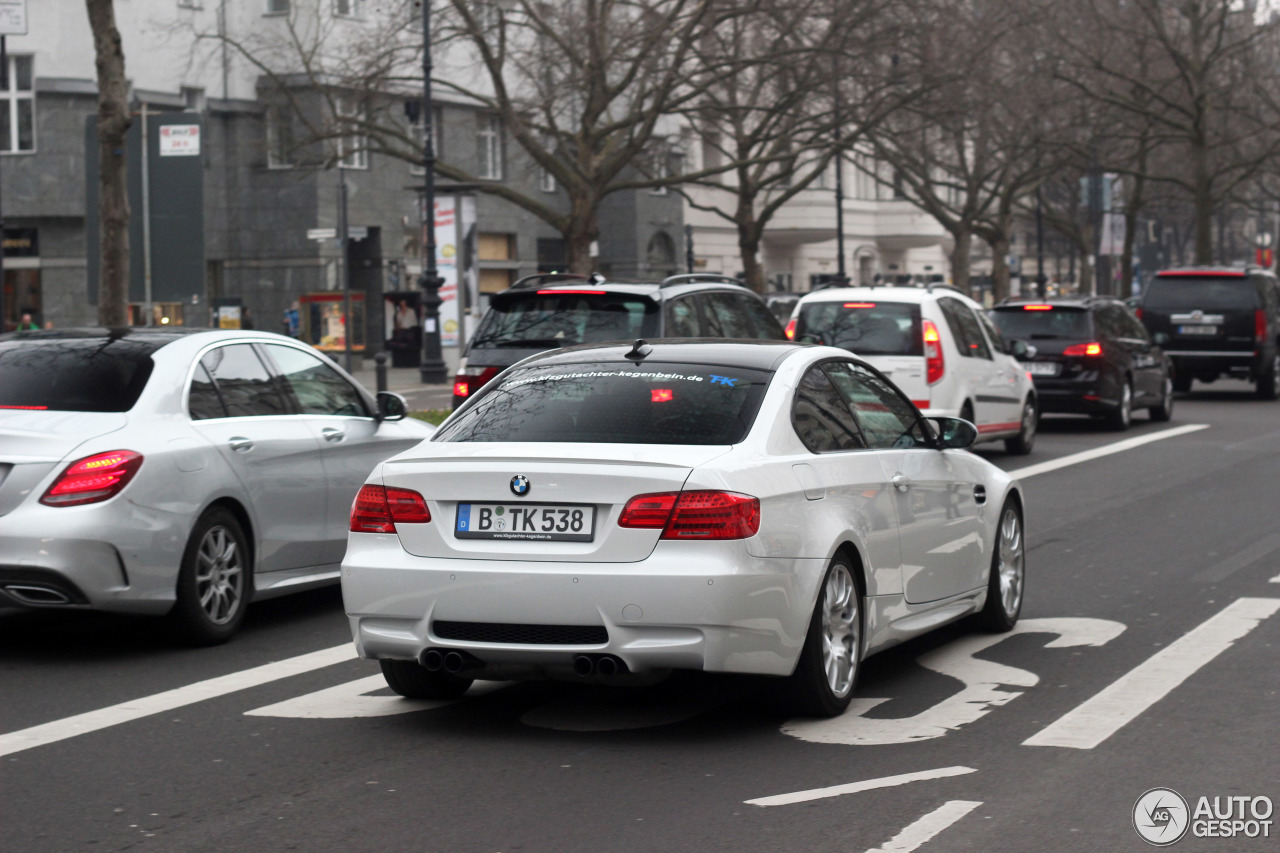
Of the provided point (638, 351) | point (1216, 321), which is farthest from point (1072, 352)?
point (638, 351)

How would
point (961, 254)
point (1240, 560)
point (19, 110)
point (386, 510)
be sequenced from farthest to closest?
point (961, 254) < point (19, 110) < point (1240, 560) < point (386, 510)

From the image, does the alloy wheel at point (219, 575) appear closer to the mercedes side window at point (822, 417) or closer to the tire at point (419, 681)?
the tire at point (419, 681)

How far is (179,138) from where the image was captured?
19859 mm

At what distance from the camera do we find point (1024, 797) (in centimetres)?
557

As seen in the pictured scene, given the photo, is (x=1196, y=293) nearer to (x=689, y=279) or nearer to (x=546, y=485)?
(x=689, y=279)

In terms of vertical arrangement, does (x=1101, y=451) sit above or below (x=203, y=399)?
below

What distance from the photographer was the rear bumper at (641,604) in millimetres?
6137

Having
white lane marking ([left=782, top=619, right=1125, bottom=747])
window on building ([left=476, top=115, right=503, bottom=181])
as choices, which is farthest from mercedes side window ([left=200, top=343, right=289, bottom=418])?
window on building ([left=476, top=115, right=503, bottom=181])

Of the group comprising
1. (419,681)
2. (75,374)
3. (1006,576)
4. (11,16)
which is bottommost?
(419,681)

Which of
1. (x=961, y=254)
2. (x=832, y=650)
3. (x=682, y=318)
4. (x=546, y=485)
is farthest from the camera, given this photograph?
(x=961, y=254)

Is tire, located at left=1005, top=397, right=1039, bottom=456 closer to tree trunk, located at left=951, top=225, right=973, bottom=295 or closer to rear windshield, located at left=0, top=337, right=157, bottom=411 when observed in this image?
rear windshield, located at left=0, top=337, right=157, bottom=411

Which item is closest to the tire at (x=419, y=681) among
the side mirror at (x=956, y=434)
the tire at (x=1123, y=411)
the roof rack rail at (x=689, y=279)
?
the side mirror at (x=956, y=434)

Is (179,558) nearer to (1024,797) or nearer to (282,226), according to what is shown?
(1024,797)

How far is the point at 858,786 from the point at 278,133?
38488 millimetres
